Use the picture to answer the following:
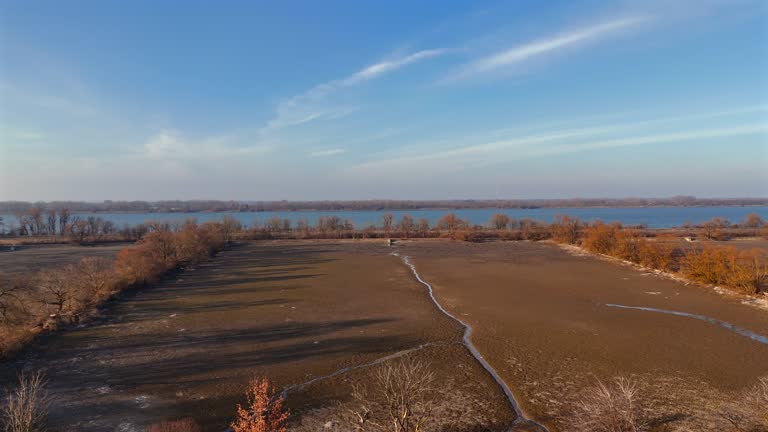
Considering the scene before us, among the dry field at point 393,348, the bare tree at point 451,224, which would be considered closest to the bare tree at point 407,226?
the bare tree at point 451,224

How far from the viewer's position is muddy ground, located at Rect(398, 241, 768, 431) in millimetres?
13086

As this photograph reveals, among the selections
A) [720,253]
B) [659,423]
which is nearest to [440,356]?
[659,423]

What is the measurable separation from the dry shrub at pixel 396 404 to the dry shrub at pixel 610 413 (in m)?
4.62

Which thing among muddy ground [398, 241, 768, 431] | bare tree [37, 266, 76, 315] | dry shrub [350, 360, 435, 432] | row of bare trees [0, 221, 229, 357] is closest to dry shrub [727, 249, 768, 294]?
muddy ground [398, 241, 768, 431]

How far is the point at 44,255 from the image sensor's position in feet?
167

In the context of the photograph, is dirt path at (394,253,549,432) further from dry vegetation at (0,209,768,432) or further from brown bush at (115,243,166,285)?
brown bush at (115,243,166,285)

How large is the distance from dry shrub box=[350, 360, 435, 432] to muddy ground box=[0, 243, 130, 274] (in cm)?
4192

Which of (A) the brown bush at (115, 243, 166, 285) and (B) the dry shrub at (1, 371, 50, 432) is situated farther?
(A) the brown bush at (115, 243, 166, 285)

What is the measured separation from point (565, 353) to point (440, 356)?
217 inches

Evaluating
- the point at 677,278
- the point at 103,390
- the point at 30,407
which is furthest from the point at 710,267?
the point at 30,407

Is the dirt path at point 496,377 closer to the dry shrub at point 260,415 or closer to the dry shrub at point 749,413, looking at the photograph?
the dry shrub at point 749,413

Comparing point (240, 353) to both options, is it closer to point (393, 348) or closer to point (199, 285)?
point (393, 348)

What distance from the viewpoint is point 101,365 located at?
1600cm

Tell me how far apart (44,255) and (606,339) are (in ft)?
209
